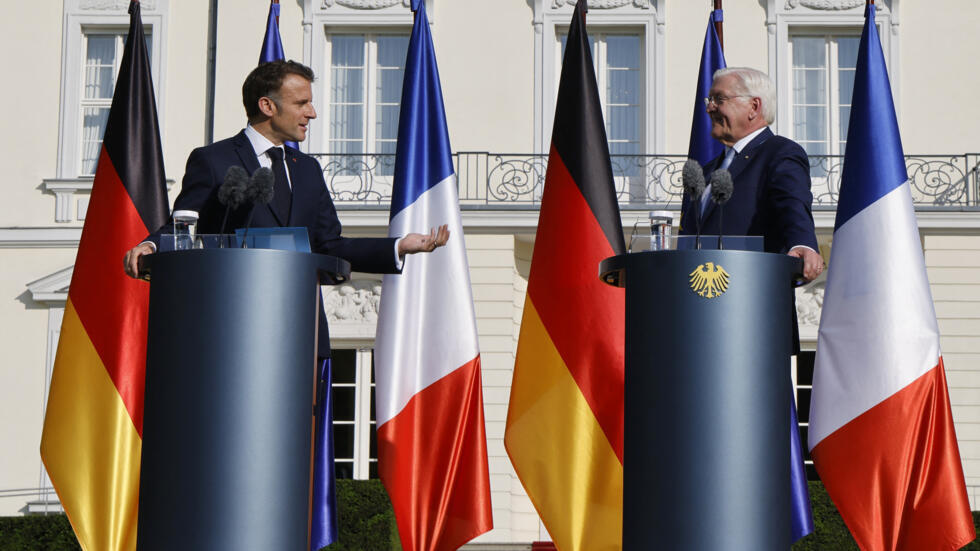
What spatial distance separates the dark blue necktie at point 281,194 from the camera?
4.78 m

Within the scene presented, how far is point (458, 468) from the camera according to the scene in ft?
22.9

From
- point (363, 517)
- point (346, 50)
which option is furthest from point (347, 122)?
point (363, 517)

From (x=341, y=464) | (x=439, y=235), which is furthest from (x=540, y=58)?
(x=439, y=235)

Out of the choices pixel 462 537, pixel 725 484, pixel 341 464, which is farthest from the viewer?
pixel 341 464

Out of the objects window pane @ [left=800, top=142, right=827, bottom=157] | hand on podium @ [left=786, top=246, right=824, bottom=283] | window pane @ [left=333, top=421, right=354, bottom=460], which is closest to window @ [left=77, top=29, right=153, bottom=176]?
window pane @ [left=333, top=421, right=354, bottom=460]

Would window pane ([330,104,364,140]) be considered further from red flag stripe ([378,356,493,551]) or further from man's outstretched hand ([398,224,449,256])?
man's outstretched hand ([398,224,449,256])

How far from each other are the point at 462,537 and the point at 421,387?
0.85 metres

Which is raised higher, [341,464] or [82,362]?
[82,362]

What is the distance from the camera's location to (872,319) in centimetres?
603

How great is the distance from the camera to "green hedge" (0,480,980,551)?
12.4 m

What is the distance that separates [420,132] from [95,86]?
909 centimetres

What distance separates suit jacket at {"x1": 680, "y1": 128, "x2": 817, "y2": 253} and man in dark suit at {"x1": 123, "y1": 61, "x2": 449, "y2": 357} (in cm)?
121

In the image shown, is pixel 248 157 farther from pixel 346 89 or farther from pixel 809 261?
pixel 346 89

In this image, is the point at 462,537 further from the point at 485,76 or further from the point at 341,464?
the point at 485,76
